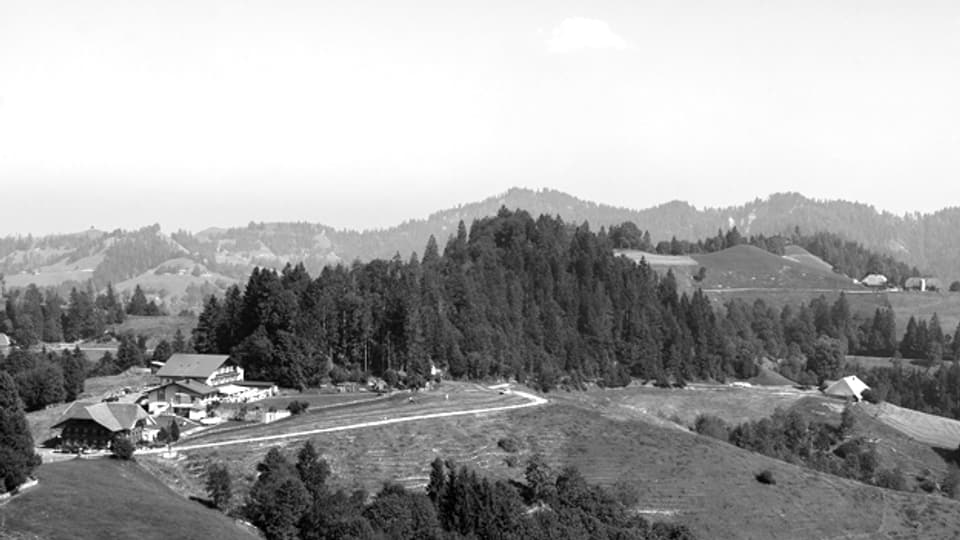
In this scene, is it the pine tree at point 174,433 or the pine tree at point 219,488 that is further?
the pine tree at point 174,433

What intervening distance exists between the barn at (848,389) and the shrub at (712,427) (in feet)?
89.0

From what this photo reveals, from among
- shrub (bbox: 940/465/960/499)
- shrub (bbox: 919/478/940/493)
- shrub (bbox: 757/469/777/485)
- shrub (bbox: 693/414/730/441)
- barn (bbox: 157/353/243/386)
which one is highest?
barn (bbox: 157/353/243/386)

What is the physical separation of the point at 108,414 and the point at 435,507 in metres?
25.6

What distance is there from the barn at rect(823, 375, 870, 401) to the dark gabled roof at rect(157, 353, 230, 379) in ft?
251

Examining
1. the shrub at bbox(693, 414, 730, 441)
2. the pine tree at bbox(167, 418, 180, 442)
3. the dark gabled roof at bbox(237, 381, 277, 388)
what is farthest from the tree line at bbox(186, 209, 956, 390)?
the pine tree at bbox(167, 418, 180, 442)

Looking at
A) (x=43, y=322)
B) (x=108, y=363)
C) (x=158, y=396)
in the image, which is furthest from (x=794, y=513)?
(x=43, y=322)

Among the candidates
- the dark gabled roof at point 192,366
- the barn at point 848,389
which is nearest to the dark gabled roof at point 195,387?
the dark gabled roof at point 192,366

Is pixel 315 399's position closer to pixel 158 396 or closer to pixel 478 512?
pixel 158 396

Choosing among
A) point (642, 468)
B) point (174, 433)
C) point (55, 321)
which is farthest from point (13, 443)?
point (55, 321)

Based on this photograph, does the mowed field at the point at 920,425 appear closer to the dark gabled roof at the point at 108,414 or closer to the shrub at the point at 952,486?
the shrub at the point at 952,486

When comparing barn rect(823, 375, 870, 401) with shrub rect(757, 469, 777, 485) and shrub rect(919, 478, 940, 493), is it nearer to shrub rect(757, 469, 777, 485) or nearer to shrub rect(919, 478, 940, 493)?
shrub rect(919, 478, 940, 493)

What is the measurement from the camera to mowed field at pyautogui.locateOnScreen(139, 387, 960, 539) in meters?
70.6

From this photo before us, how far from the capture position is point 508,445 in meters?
79.4

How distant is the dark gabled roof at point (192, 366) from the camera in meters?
93.8
